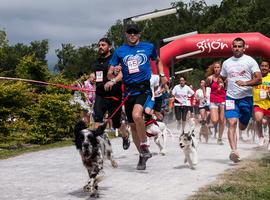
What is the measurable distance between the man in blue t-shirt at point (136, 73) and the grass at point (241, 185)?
1.49 m

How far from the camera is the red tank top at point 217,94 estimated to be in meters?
13.1

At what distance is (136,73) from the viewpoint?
8.00m

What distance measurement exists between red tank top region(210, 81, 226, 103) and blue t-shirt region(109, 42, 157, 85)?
17.6 feet

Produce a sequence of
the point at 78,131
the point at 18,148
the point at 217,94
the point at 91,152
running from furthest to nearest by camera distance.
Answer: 1. the point at 217,94
2. the point at 18,148
3. the point at 78,131
4. the point at 91,152

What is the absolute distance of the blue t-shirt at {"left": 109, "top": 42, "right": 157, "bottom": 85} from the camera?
7973 mm

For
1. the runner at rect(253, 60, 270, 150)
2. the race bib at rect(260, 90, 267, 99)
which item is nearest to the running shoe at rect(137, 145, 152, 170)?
the runner at rect(253, 60, 270, 150)

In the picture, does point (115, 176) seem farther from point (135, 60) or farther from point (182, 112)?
point (182, 112)

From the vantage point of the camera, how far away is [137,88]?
8.05m

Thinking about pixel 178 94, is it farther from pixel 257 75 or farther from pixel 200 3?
pixel 200 3

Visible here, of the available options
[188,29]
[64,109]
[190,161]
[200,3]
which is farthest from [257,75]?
[200,3]

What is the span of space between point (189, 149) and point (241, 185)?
1990 mm

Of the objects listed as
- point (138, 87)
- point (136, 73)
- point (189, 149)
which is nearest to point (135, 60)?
point (136, 73)

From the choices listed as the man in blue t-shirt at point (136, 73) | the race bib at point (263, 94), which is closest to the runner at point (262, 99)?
the race bib at point (263, 94)

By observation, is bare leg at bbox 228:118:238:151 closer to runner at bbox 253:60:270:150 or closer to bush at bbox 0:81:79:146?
runner at bbox 253:60:270:150
